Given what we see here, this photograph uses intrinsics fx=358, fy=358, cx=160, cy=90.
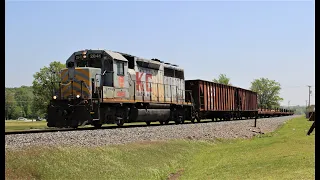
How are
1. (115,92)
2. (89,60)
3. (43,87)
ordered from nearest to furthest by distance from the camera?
(115,92), (89,60), (43,87)

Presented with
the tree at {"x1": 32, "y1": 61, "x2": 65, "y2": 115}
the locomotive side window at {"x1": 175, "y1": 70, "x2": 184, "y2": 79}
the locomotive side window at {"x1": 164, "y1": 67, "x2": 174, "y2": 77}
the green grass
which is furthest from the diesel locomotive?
the tree at {"x1": 32, "y1": 61, "x2": 65, "y2": 115}

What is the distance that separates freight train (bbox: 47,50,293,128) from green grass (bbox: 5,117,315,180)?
17.7 ft

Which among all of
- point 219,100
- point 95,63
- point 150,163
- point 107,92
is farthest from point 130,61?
point 219,100

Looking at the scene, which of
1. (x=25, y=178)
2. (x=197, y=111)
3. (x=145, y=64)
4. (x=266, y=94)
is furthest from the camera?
(x=266, y=94)

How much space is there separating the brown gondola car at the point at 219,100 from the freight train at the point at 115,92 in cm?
294

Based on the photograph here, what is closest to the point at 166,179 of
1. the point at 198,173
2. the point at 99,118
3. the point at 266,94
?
the point at 198,173

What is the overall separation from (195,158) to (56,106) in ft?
27.8

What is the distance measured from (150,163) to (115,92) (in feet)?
28.6

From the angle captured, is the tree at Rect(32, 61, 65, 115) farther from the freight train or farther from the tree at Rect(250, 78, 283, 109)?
the tree at Rect(250, 78, 283, 109)

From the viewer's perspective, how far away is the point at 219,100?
38.1m

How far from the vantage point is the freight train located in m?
18.7

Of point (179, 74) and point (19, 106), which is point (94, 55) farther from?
point (19, 106)

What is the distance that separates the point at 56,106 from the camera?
19.0 m
